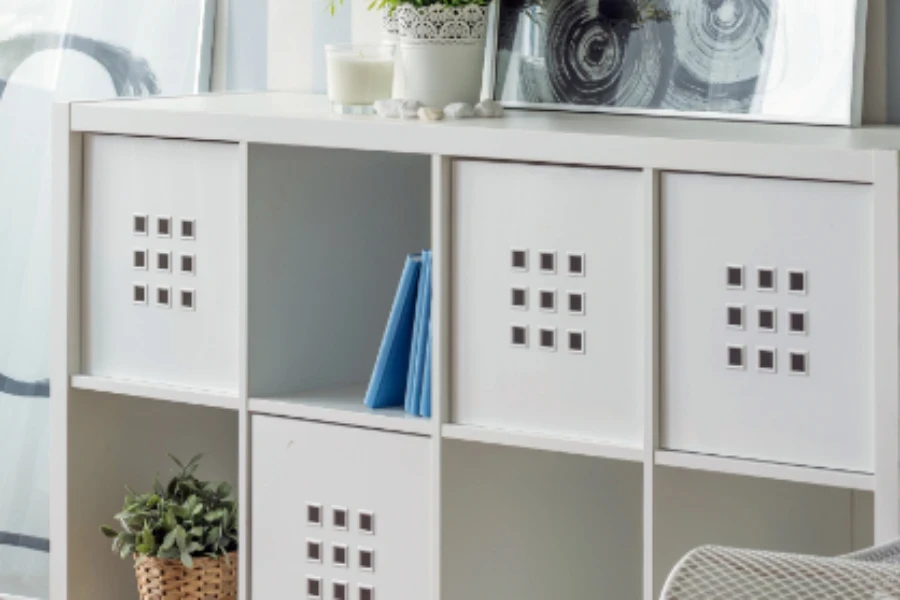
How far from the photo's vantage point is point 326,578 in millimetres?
1956

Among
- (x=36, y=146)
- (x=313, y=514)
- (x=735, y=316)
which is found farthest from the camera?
(x=36, y=146)

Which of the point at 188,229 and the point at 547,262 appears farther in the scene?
the point at 188,229

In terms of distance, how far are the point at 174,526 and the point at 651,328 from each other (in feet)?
2.66

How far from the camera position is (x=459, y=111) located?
1899 mm

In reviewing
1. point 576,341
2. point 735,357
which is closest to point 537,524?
point 576,341

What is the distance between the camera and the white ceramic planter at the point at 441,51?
1.99m

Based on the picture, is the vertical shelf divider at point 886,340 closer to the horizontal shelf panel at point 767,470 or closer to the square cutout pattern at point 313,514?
the horizontal shelf panel at point 767,470

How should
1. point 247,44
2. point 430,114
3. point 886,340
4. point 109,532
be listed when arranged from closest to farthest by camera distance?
point 886,340, point 430,114, point 109,532, point 247,44

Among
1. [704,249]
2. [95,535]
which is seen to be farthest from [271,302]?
[704,249]

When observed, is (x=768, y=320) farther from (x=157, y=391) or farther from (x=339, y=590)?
(x=157, y=391)

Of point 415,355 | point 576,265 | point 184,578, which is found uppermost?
point 576,265

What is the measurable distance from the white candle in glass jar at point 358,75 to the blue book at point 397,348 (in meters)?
0.23

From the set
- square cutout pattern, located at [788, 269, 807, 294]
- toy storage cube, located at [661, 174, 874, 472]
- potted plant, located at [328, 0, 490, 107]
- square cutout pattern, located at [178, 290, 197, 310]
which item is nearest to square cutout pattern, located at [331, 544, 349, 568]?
square cutout pattern, located at [178, 290, 197, 310]

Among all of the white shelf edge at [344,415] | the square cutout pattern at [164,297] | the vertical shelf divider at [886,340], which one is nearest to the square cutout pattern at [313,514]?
the white shelf edge at [344,415]
